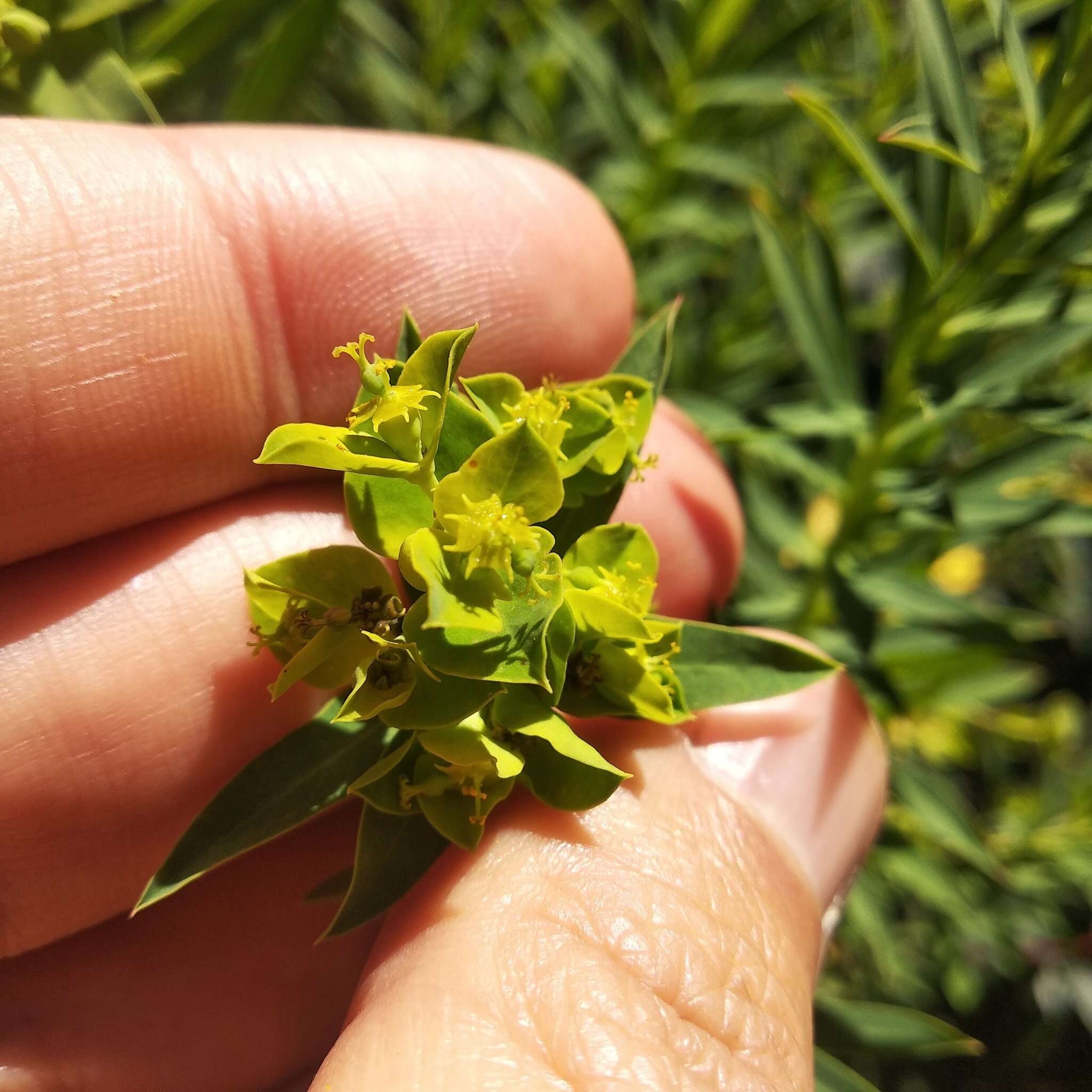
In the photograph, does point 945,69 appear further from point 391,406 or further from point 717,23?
point 391,406

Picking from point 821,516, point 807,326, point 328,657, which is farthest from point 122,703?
point 821,516

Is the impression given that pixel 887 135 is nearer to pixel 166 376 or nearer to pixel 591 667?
pixel 591 667

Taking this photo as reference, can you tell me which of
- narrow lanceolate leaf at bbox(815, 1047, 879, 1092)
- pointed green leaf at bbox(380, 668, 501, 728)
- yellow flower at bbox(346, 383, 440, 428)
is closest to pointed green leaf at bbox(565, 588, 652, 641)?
pointed green leaf at bbox(380, 668, 501, 728)

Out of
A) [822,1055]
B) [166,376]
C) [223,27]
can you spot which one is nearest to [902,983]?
[822,1055]

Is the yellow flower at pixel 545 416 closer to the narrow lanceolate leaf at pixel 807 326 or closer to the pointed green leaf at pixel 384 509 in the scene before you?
the pointed green leaf at pixel 384 509

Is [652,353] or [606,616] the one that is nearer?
[606,616]

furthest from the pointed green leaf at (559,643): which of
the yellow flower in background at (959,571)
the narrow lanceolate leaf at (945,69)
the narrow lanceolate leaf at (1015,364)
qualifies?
the yellow flower in background at (959,571)

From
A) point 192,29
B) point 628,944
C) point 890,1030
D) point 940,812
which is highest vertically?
point 192,29

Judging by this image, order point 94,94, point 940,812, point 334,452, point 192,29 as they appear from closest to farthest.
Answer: point 334,452 → point 94,94 → point 192,29 → point 940,812

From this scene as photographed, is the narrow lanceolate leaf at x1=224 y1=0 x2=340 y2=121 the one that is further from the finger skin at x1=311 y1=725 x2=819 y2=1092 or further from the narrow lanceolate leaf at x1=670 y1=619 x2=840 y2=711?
the finger skin at x1=311 y1=725 x2=819 y2=1092
